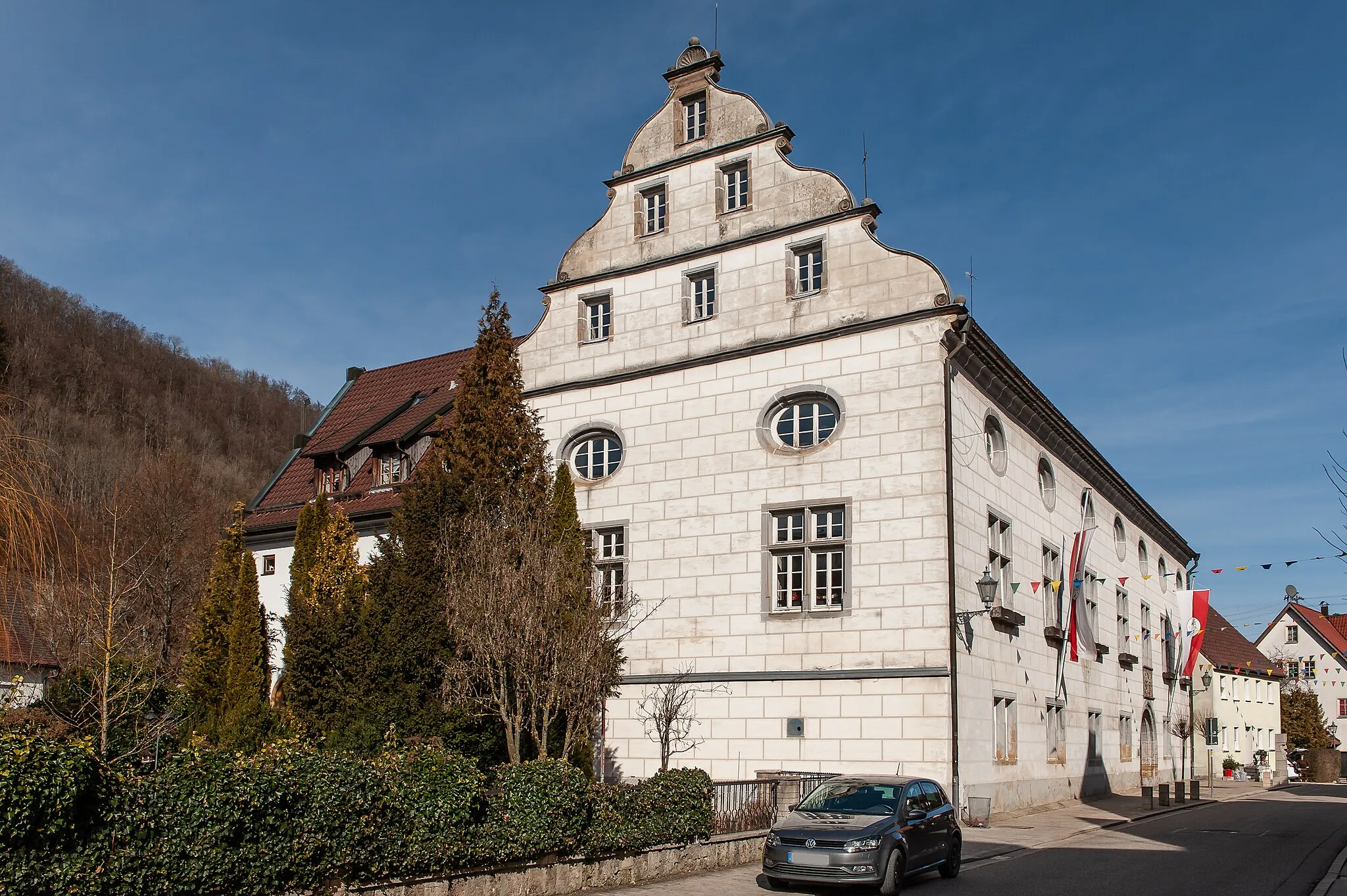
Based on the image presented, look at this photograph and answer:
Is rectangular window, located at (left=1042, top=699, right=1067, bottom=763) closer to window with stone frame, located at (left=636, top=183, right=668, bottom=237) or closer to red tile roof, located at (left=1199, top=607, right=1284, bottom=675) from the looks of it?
window with stone frame, located at (left=636, top=183, right=668, bottom=237)

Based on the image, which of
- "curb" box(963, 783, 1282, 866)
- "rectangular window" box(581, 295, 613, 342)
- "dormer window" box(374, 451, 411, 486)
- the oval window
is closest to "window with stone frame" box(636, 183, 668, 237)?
"rectangular window" box(581, 295, 613, 342)

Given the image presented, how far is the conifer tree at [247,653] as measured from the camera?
2820 centimetres

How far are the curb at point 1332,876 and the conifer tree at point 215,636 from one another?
23.4 m

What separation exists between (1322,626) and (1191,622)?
54.2 m

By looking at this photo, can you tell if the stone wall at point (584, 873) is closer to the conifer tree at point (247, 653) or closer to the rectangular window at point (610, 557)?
the rectangular window at point (610, 557)

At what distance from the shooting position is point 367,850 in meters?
11.5

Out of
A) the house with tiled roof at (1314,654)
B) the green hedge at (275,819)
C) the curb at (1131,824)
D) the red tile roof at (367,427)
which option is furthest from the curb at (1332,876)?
the house with tiled roof at (1314,654)

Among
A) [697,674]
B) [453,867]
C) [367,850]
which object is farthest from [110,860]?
[697,674]

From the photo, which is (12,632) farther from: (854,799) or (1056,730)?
(1056,730)

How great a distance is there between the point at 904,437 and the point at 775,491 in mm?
3196

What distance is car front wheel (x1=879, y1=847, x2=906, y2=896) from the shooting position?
14.3 metres

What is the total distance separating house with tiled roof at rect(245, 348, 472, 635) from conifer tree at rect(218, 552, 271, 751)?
306 cm

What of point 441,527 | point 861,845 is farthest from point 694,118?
point 861,845

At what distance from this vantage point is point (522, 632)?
62.3 ft
